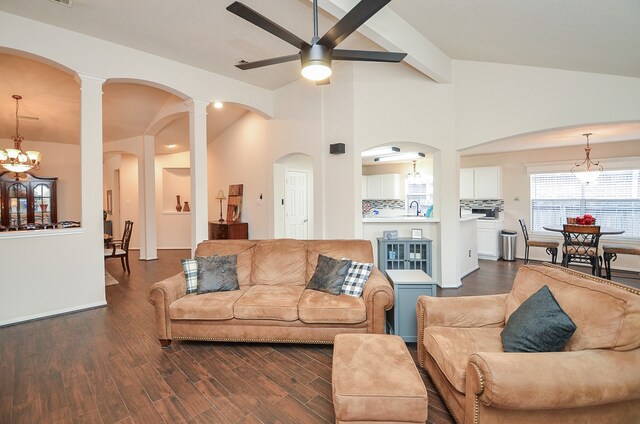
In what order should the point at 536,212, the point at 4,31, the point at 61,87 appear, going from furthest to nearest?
1. the point at 536,212
2. the point at 61,87
3. the point at 4,31

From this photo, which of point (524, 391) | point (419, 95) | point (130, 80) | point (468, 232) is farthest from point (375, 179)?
point (524, 391)

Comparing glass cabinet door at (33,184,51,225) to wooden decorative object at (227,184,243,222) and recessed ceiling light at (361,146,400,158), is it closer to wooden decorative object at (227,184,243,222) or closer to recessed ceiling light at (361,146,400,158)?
wooden decorative object at (227,184,243,222)

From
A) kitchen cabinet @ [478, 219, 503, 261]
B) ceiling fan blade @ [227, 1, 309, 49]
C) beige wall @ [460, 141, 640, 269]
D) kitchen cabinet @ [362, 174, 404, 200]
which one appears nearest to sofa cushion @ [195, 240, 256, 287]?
ceiling fan blade @ [227, 1, 309, 49]

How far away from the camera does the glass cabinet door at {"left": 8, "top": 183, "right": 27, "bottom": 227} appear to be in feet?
22.4

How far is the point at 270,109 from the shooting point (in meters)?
5.80

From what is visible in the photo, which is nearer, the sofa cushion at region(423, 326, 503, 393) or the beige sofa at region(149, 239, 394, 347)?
the sofa cushion at region(423, 326, 503, 393)

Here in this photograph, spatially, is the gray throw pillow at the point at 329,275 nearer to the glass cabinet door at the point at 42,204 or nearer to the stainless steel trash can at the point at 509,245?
the stainless steel trash can at the point at 509,245

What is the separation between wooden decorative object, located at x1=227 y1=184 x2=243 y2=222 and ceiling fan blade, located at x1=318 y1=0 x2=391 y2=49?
16.5 feet

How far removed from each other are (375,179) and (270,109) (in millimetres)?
4462

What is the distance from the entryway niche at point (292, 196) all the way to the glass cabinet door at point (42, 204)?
19.6 ft

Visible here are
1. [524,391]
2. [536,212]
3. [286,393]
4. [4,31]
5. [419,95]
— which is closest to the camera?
[524,391]

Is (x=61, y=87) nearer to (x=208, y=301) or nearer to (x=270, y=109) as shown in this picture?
(x=270, y=109)

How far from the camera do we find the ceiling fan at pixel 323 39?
6.41ft

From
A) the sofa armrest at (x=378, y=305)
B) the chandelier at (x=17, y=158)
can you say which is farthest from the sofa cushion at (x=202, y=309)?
the chandelier at (x=17, y=158)
